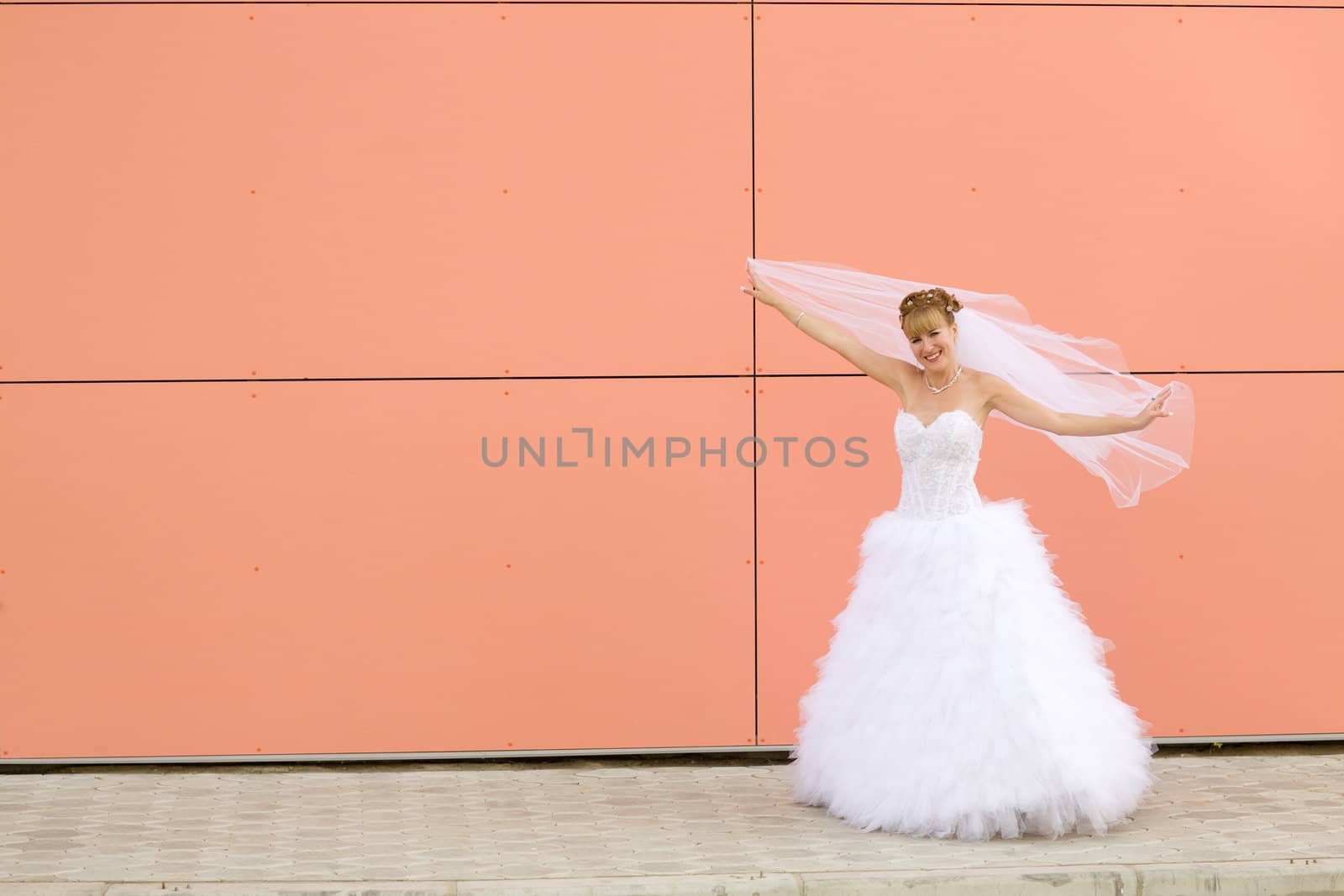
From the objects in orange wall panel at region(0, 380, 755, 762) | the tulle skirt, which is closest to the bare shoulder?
the tulle skirt

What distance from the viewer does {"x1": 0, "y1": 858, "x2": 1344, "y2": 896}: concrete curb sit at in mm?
4980

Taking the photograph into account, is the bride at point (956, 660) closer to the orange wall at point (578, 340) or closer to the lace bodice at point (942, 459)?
the lace bodice at point (942, 459)

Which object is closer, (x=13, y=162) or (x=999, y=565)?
(x=999, y=565)

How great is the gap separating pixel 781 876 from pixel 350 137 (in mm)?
3935

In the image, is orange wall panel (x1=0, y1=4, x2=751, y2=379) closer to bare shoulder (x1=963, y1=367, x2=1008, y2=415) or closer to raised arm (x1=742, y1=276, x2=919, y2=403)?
raised arm (x1=742, y1=276, x2=919, y2=403)

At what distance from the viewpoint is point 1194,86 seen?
24.0 feet

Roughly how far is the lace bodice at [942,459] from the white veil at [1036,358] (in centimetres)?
28

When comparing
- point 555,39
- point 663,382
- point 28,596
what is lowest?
point 28,596

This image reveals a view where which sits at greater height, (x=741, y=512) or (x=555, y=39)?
(x=555, y=39)

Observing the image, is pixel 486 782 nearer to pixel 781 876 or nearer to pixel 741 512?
pixel 741 512

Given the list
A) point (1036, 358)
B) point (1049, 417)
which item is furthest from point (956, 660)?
point (1036, 358)

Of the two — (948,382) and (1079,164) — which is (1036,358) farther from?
(1079,164)

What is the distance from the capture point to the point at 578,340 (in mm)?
7172

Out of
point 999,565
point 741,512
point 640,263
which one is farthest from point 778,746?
point 640,263
